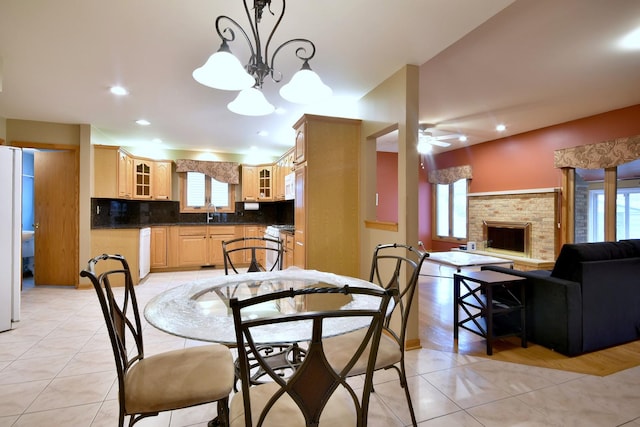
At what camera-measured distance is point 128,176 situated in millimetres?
5266

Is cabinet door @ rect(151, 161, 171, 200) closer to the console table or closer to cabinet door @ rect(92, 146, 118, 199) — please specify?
cabinet door @ rect(92, 146, 118, 199)

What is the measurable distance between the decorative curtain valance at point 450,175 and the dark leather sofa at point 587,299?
4.08 m

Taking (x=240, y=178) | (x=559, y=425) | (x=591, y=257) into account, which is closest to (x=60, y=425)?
(x=559, y=425)

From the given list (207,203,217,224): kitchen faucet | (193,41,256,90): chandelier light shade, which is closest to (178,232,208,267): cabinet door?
(207,203,217,224): kitchen faucet

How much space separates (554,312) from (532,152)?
3833 mm

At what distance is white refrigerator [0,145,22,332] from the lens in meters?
2.94

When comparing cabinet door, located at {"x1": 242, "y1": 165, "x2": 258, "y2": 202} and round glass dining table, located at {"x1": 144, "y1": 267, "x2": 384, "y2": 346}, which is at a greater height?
cabinet door, located at {"x1": 242, "y1": 165, "x2": 258, "y2": 202}

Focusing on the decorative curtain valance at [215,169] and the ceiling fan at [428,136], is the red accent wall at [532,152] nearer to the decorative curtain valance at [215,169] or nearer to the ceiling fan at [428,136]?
the ceiling fan at [428,136]

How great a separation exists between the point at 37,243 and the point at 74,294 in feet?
3.60

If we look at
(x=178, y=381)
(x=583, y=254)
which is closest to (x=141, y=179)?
(x=178, y=381)

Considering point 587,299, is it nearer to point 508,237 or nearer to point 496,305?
point 496,305

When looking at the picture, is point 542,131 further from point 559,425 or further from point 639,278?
point 559,425

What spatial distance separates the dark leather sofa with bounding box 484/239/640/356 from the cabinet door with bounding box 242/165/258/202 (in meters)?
5.03

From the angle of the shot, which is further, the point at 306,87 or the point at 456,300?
the point at 456,300
